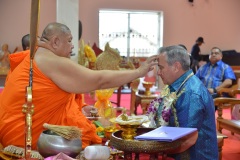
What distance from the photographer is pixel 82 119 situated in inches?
105

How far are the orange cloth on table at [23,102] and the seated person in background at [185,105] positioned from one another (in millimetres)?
579

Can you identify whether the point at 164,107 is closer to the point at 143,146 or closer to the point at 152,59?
the point at 152,59

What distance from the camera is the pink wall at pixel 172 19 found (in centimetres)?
1020

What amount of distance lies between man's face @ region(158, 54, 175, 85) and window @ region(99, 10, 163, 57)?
28.2ft

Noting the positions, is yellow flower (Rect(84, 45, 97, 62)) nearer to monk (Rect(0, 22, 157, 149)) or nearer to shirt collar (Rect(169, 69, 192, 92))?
monk (Rect(0, 22, 157, 149))

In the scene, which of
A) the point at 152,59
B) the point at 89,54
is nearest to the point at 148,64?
the point at 152,59

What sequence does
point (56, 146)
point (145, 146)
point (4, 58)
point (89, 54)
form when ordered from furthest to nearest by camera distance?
point (4, 58), point (89, 54), point (56, 146), point (145, 146)

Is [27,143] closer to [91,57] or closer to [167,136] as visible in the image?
[167,136]

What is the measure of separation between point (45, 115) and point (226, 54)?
364 inches

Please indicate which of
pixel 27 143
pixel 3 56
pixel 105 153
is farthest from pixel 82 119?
pixel 3 56

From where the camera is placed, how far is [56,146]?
2.01 meters

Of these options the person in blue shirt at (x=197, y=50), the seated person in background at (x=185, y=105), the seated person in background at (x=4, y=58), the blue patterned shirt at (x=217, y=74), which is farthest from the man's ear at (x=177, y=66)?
the person in blue shirt at (x=197, y=50)

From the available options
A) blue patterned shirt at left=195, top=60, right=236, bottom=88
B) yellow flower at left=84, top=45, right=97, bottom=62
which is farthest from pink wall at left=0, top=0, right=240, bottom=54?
yellow flower at left=84, top=45, right=97, bottom=62

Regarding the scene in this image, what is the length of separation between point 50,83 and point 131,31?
8913 mm
